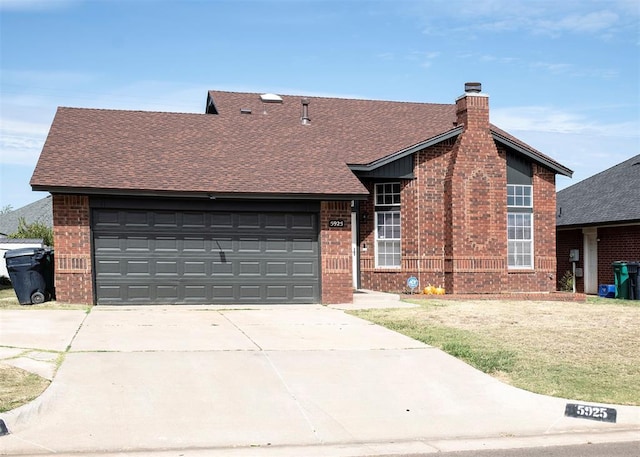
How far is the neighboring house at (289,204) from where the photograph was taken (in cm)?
1758

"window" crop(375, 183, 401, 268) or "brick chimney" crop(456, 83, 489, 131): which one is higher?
"brick chimney" crop(456, 83, 489, 131)

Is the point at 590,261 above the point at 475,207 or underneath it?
underneath

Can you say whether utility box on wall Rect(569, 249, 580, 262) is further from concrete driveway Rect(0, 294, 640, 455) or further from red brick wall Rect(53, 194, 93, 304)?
red brick wall Rect(53, 194, 93, 304)

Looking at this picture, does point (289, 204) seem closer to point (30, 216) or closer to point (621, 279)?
point (621, 279)

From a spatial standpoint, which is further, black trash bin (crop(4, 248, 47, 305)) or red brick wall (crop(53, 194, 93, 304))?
red brick wall (crop(53, 194, 93, 304))

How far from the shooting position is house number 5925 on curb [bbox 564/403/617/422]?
8.70 m

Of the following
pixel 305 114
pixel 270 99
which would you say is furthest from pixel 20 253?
pixel 270 99

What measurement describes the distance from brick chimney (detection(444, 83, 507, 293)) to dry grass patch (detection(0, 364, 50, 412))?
45.2 feet

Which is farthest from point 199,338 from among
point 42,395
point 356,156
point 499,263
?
point 499,263

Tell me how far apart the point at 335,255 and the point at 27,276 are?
6.96m

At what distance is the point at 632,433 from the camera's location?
8.41 meters

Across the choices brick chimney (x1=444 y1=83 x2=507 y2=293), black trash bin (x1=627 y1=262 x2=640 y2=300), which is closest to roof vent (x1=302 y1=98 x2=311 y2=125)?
brick chimney (x1=444 y1=83 x2=507 y2=293)

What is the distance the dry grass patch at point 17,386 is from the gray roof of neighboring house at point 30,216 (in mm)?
41096

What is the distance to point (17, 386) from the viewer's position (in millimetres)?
8977
